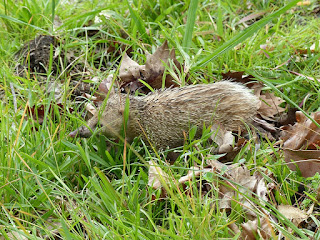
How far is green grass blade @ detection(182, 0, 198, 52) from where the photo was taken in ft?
12.4

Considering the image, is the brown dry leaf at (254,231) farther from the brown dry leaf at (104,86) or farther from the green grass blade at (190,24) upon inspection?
the green grass blade at (190,24)

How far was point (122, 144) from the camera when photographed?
10.2 feet

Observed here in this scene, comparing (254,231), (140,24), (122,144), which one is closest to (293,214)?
(254,231)

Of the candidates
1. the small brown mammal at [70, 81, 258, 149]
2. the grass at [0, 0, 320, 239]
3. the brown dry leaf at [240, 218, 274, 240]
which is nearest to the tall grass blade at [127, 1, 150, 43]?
the grass at [0, 0, 320, 239]

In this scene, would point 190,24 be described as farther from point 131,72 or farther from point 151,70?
point 131,72

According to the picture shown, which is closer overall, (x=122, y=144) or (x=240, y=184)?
(x=240, y=184)

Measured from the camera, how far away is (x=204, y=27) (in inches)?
179

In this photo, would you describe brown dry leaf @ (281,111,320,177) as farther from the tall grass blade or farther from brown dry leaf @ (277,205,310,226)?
the tall grass blade

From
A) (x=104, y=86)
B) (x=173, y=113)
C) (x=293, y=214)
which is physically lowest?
(x=293, y=214)

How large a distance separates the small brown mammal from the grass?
0.42 feet

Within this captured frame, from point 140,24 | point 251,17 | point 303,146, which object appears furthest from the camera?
point 251,17

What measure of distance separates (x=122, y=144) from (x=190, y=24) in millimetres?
1343

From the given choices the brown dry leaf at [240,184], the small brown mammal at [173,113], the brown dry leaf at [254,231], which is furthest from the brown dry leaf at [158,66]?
the brown dry leaf at [254,231]

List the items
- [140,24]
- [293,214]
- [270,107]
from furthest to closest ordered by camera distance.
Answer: [140,24], [270,107], [293,214]
